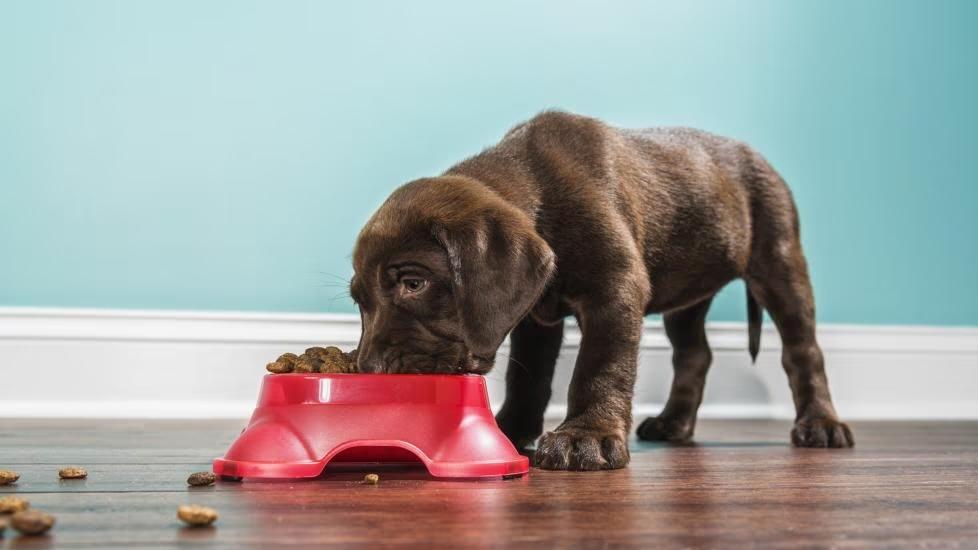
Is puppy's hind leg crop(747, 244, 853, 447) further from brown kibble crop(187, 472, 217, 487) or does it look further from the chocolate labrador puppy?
brown kibble crop(187, 472, 217, 487)

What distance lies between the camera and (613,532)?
4.01 ft

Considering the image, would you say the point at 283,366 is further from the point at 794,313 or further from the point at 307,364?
the point at 794,313

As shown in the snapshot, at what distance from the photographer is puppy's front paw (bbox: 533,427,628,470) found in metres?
1.96

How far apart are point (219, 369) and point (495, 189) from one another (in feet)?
5.64

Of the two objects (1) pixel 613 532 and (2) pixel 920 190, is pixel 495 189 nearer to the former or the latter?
(1) pixel 613 532

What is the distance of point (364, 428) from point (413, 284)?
1.25ft

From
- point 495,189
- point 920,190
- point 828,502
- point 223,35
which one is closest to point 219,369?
point 223,35

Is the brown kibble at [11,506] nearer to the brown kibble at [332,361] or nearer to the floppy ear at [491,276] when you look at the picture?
the brown kibble at [332,361]

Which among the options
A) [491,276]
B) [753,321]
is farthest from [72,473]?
[753,321]

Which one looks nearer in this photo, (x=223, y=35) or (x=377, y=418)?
(x=377, y=418)

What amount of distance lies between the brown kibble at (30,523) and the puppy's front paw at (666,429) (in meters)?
2.11

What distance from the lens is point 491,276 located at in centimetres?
196

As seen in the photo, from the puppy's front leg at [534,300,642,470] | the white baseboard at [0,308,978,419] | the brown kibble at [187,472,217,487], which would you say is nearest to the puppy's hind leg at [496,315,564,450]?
the puppy's front leg at [534,300,642,470]

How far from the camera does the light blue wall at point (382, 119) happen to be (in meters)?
3.50
